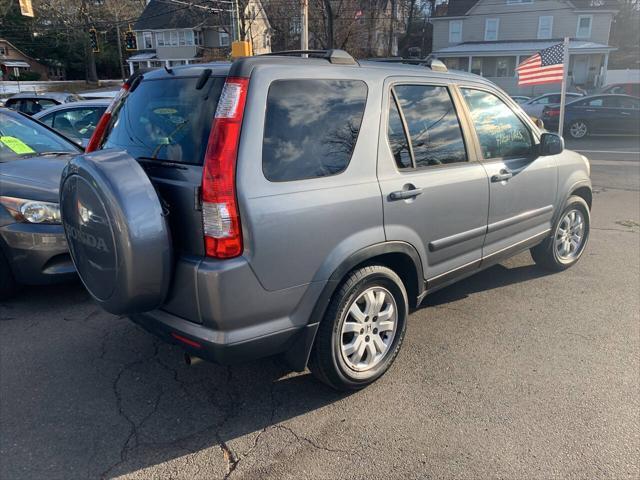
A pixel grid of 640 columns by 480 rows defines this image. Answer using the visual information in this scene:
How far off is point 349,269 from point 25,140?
4.13 meters

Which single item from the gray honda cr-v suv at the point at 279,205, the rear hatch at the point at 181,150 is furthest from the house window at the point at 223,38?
the rear hatch at the point at 181,150

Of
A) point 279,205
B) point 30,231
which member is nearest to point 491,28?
point 30,231

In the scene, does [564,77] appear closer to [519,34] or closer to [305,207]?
[305,207]

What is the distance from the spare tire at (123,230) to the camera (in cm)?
244

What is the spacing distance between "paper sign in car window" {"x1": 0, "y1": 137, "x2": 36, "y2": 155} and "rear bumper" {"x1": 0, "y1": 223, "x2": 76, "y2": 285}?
4.08 ft

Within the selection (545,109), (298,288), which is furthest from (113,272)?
(545,109)

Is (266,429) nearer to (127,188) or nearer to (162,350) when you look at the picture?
(162,350)

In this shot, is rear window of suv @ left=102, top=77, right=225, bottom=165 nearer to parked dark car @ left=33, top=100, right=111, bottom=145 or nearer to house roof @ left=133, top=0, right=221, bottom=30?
parked dark car @ left=33, top=100, right=111, bottom=145

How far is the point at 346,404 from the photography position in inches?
121

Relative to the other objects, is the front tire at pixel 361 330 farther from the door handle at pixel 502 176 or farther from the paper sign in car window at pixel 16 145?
the paper sign in car window at pixel 16 145

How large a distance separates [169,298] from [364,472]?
1.30 m

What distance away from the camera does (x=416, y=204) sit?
3.21 metres

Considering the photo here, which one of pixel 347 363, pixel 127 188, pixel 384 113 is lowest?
pixel 347 363

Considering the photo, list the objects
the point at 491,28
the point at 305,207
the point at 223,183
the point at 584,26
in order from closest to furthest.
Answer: the point at 223,183 → the point at 305,207 → the point at 584,26 → the point at 491,28
